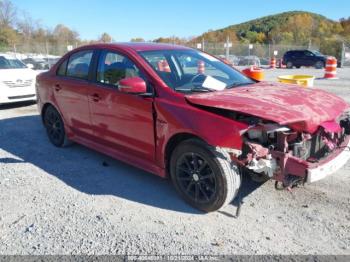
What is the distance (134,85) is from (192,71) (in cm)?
87

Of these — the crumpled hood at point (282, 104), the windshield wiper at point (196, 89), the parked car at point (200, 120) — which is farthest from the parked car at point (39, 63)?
the crumpled hood at point (282, 104)

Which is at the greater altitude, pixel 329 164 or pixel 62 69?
pixel 62 69

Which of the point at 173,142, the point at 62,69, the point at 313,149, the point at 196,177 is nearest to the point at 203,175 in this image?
the point at 196,177

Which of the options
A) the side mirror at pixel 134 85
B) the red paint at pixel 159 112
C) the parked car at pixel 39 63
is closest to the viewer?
the red paint at pixel 159 112

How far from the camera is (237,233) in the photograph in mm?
3326

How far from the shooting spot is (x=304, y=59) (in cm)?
2862

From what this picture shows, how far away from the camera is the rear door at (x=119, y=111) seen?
4031mm

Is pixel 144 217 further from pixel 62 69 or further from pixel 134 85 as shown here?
pixel 62 69

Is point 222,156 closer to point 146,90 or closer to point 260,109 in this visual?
point 260,109

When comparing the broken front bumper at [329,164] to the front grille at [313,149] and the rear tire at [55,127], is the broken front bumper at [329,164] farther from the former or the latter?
the rear tire at [55,127]

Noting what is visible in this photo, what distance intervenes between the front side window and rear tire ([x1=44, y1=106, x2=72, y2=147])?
146 cm

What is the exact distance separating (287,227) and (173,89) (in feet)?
5.96

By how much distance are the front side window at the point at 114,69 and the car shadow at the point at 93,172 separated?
4.03 ft

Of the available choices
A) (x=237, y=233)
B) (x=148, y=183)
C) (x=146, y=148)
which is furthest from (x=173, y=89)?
(x=237, y=233)
